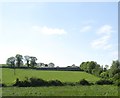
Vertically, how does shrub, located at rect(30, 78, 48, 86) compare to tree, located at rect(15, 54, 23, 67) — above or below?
below

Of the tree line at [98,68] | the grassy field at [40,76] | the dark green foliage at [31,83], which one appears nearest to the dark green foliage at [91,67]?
the tree line at [98,68]

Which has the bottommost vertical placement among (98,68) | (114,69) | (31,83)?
(31,83)

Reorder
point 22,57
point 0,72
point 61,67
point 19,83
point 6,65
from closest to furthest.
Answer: point 19,83 < point 0,72 < point 6,65 < point 22,57 < point 61,67

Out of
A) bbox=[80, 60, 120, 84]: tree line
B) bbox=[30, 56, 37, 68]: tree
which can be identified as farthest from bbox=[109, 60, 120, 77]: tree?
bbox=[30, 56, 37, 68]: tree

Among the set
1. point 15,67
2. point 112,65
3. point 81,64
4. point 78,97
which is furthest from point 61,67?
point 78,97

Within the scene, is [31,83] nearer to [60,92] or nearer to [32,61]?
[60,92]

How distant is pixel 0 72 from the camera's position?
8856cm

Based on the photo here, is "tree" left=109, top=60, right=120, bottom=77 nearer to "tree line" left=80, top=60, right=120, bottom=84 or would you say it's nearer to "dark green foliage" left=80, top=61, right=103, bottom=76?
"tree line" left=80, top=60, right=120, bottom=84

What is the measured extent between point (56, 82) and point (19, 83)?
8518 mm

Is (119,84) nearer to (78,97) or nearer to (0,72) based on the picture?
(78,97)

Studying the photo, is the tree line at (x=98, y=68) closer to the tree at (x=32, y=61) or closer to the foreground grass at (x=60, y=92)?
the tree at (x=32, y=61)

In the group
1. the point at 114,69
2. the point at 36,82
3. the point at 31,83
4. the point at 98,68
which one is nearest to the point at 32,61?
the point at 98,68

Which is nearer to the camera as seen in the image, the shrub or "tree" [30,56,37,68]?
the shrub

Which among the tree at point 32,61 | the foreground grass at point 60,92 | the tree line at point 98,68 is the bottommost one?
the foreground grass at point 60,92
